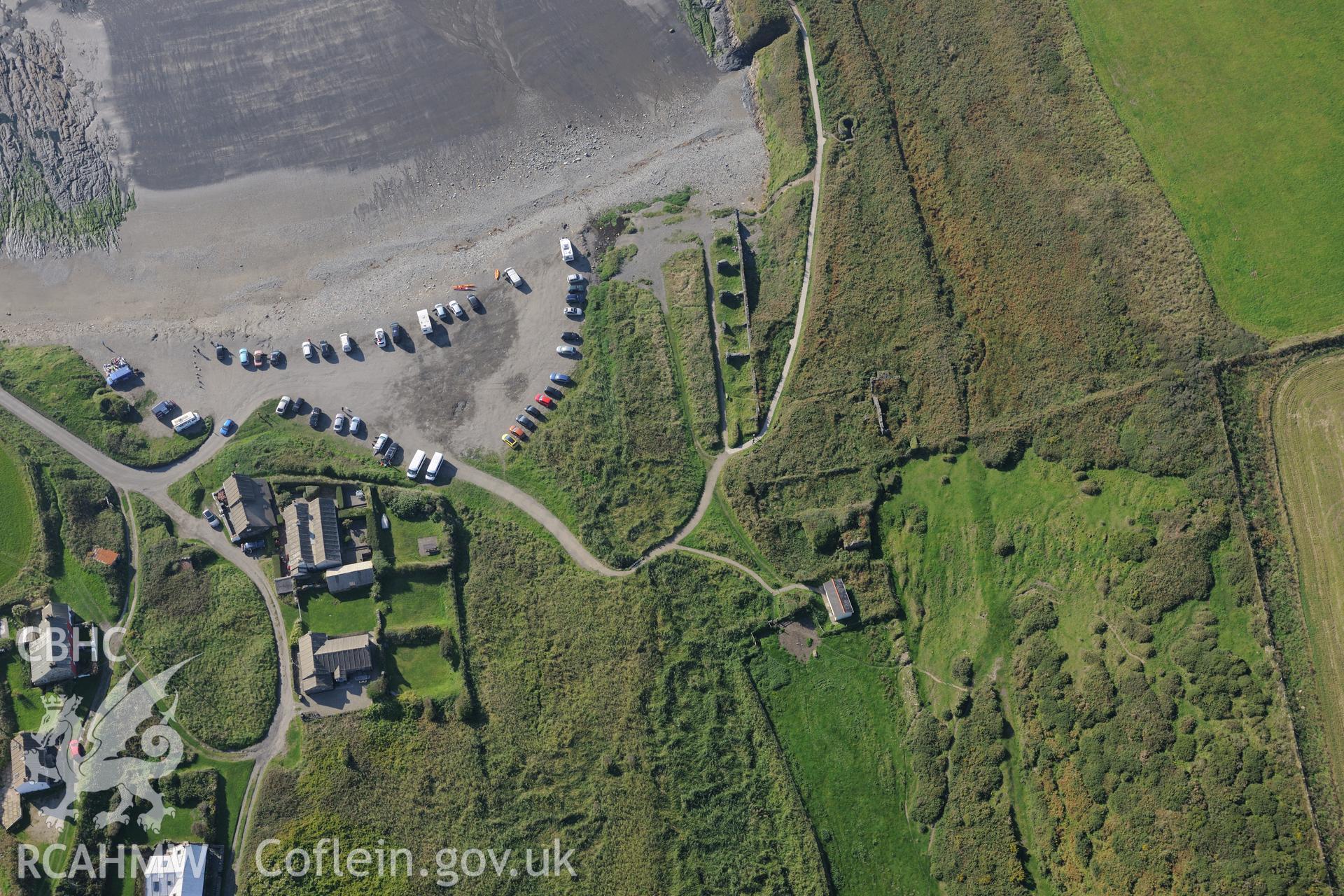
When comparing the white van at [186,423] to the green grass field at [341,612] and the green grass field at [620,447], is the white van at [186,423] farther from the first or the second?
the green grass field at [620,447]

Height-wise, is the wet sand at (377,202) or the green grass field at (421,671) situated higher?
the wet sand at (377,202)

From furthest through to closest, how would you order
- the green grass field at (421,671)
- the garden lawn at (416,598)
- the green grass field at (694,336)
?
1. the green grass field at (694,336)
2. the garden lawn at (416,598)
3. the green grass field at (421,671)

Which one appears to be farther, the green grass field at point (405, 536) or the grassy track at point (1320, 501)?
the green grass field at point (405, 536)

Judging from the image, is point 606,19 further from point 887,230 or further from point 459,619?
point 459,619

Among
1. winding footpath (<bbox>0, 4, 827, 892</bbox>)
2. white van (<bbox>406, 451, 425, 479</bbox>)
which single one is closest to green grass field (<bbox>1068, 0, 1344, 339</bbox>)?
winding footpath (<bbox>0, 4, 827, 892</bbox>)

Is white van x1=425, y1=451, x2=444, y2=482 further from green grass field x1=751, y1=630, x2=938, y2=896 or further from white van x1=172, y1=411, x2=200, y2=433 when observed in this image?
green grass field x1=751, y1=630, x2=938, y2=896

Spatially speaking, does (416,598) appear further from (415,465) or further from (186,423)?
(186,423)

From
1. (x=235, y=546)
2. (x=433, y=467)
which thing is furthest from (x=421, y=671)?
(x=235, y=546)

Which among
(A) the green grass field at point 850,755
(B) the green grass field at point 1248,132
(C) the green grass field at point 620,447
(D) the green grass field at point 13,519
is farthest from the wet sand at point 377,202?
(A) the green grass field at point 850,755
